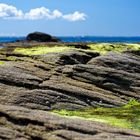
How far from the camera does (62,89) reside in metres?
55.4

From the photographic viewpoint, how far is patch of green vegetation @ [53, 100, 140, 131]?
4134 centimetres

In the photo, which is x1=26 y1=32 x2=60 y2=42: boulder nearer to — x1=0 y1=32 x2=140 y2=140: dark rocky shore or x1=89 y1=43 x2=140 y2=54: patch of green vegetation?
x1=89 y1=43 x2=140 y2=54: patch of green vegetation

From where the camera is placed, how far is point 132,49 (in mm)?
84438

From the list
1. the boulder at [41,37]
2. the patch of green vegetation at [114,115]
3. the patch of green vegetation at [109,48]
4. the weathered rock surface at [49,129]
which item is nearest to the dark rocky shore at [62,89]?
the weathered rock surface at [49,129]

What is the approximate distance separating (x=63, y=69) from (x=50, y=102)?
39.0 ft

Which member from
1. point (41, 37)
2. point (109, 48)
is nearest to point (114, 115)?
point (109, 48)

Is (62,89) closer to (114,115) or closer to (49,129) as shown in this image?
(114,115)

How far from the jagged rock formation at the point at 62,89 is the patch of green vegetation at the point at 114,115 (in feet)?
7.26

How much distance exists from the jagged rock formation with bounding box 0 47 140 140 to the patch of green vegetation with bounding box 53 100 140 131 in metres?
2.21

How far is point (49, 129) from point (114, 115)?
20085 millimetres

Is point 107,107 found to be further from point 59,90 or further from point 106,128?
point 106,128

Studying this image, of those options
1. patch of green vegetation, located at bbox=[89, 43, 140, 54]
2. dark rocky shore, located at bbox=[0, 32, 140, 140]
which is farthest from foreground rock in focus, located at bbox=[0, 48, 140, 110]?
patch of green vegetation, located at bbox=[89, 43, 140, 54]

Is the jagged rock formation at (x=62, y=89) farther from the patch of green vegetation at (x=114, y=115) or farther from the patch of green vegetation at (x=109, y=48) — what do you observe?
the patch of green vegetation at (x=109, y=48)

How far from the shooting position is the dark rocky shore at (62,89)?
27.9 metres
